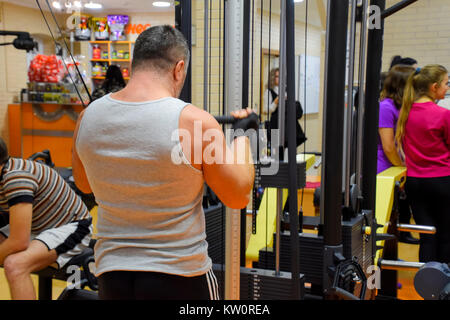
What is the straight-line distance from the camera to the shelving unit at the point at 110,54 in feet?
33.7

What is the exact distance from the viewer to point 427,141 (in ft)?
10.3

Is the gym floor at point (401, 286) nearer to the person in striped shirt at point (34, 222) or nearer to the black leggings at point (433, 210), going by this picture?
the black leggings at point (433, 210)

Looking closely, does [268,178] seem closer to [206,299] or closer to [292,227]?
[292,227]

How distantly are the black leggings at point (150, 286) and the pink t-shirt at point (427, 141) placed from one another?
229 centimetres

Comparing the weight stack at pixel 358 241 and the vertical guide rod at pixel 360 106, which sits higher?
the vertical guide rod at pixel 360 106

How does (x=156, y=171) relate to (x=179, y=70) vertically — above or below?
below

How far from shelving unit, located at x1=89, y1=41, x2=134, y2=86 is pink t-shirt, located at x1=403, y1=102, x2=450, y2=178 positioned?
7.99 m

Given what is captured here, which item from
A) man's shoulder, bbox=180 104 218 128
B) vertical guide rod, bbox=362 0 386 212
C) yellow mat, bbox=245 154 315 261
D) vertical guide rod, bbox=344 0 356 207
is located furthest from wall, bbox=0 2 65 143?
man's shoulder, bbox=180 104 218 128

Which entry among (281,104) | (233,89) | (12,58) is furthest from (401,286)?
(12,58)

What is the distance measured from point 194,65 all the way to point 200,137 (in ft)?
8.50

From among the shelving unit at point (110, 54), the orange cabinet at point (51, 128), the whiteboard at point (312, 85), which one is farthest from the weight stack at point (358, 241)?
the shelving unit at point (110, 54)

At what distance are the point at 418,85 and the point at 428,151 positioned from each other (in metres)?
0.44

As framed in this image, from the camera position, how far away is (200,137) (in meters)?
1.17

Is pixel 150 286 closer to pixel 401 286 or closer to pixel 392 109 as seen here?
pixel 392 109
